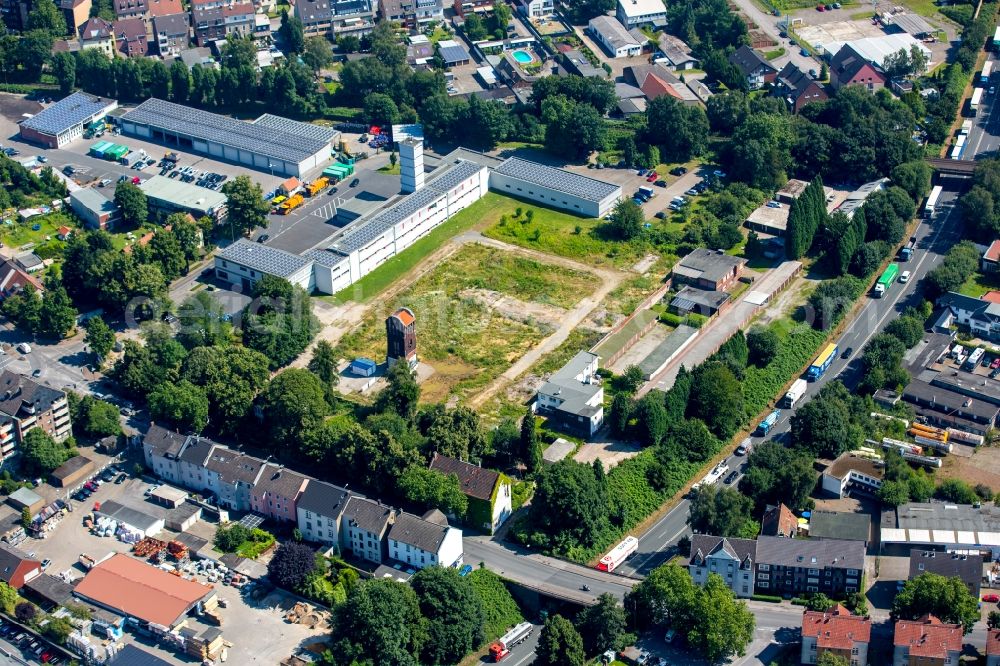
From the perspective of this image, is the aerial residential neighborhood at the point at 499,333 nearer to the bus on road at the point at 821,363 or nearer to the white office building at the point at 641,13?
the bus on road at the point at 821,363

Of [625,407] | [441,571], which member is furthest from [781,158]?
[441,571]

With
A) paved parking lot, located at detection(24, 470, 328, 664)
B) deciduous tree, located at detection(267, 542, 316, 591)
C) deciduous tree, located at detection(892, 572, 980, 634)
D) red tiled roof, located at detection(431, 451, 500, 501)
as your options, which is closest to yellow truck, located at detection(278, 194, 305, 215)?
paved parking lot, located at detection(24, 470, 328, 664)

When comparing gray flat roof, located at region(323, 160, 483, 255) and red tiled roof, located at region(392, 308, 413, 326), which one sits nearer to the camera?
red tiled roof, located at region(392, 308, 413, 326)

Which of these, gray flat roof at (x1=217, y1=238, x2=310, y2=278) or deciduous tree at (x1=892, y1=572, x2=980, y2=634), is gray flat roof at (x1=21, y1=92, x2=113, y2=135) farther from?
deciduous tree at (x1=892, y1=572, x2=980, y2=634)

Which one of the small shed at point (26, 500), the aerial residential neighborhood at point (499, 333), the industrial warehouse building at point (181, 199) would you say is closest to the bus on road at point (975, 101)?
the aerial residential neighborhood at point (499, 333)

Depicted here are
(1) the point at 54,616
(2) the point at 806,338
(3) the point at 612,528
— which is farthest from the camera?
(2) the point at 806,338

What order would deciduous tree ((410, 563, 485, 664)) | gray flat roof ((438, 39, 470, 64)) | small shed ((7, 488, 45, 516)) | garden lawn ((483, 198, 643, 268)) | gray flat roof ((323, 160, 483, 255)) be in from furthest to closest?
gray flat roof ((438, 39, 470, 64)) < garden lawn ((483, 198, 643, 268)) < gray flat roof ((323, 160, 483, 255)) < small shed ((7, 488, 45, 516)) < deciduous tree ((410, 563, 485, 664))

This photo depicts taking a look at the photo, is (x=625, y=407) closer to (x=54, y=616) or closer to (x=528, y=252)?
(x=528, y=252)
